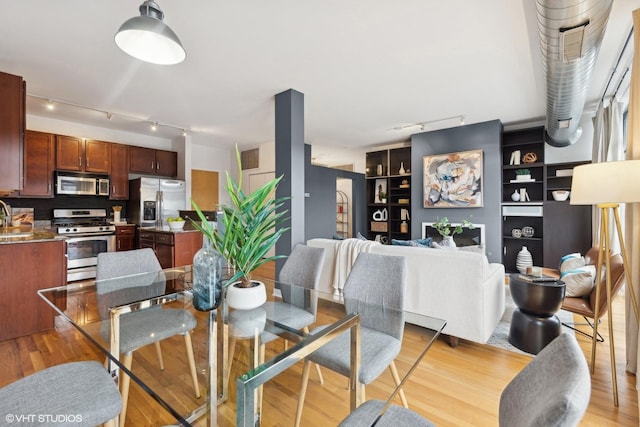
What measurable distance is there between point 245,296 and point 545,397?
3.87 ft

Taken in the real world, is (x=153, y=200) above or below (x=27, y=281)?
above

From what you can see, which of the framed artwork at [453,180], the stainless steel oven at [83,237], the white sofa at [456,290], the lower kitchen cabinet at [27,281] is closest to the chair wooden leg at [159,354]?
the white sofa at [456,290]

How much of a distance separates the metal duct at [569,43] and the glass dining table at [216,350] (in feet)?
6.47

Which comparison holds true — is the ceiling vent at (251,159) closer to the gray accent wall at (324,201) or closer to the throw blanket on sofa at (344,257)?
the gray accent wall at (324,201)

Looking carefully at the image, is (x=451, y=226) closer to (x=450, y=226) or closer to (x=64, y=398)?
(x=450, y=226)

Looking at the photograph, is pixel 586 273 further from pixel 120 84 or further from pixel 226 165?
pixel 226 165

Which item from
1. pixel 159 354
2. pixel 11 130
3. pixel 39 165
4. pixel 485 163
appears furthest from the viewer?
pixel 485 163

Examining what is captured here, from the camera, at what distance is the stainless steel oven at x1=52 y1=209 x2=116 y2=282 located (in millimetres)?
4480

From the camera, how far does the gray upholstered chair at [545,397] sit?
52 cm

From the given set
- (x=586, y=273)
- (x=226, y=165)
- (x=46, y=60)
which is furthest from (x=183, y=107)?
(x=586, y=273)

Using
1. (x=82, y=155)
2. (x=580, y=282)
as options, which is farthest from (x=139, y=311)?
(x=82, y=155)

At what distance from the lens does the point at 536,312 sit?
2365mm

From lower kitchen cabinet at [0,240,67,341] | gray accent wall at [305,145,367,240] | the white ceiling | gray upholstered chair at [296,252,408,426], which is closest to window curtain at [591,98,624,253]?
the white ceiling

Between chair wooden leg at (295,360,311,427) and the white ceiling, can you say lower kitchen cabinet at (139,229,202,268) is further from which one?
chair wooden leg at (295,360,311,427)
